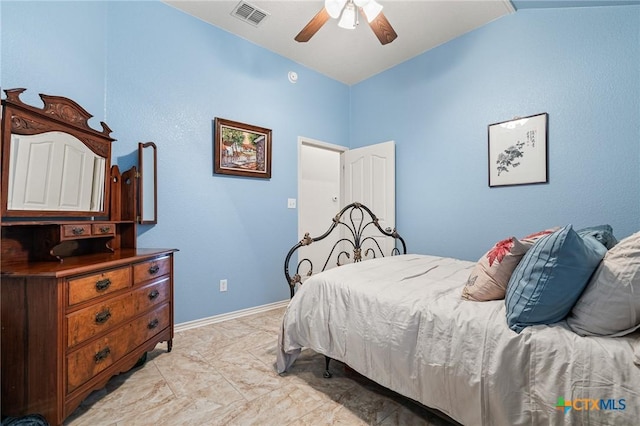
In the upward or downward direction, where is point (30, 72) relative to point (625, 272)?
upward

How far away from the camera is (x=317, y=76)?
3.65 metres

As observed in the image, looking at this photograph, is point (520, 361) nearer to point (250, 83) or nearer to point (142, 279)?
point (142, 279)

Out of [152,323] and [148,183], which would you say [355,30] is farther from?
→ [152,323]

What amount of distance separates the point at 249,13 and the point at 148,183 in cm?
186

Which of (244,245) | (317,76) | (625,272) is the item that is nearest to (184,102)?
(244,245)

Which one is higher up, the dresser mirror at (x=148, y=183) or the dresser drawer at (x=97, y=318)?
the dresser mirror at (x=148, y=183)

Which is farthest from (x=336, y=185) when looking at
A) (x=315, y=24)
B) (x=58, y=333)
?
(x=58, y=333)

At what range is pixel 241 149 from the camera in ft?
9.64

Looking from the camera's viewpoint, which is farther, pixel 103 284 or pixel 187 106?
pixel 187 106

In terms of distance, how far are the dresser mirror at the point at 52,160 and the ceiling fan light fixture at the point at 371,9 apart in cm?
213

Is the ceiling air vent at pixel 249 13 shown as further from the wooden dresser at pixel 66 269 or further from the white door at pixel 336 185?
the wooden dresser at pixel 66 269

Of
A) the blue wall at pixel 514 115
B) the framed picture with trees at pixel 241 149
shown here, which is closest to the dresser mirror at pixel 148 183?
the framed picture with trees at pixel 241 149

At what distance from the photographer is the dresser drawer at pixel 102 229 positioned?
1740 millimetres

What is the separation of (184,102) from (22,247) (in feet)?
5.49
